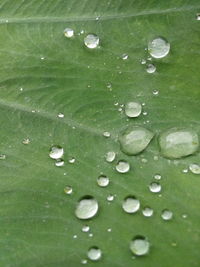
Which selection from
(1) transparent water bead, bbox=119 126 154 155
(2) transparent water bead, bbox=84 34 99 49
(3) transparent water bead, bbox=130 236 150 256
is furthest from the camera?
(2) transparent water bead, bbox=84 34 99 49

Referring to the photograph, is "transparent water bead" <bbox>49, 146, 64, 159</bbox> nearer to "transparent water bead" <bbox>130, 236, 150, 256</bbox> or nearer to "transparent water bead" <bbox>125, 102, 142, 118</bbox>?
"transparent water bead" <bbox>125, 102, 142, 118</bbox>

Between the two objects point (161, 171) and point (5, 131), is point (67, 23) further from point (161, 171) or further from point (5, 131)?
point (161, 171)

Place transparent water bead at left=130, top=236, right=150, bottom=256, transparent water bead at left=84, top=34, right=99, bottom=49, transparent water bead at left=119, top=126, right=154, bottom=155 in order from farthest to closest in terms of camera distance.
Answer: transparent water bead at left=84, top=34, right=99, bottom=49 → transparent water bead at left=119, top=126, right=154, bottom=155 → transparent water bead at left=130, top=236, right=150, bottom=256

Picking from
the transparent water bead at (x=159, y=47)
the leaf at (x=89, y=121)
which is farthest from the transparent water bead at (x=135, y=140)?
the transparent water bead at (x=159, y=47)

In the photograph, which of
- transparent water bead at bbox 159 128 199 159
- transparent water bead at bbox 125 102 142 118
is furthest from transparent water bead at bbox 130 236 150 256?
transparent water bead at bbox 125 102 142 118

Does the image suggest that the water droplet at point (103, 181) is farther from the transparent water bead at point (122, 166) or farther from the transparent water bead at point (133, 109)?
the transparent water bead at point (133, 109)

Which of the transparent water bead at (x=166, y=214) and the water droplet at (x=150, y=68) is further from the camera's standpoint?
the water droplet at (x=150, y=68)
